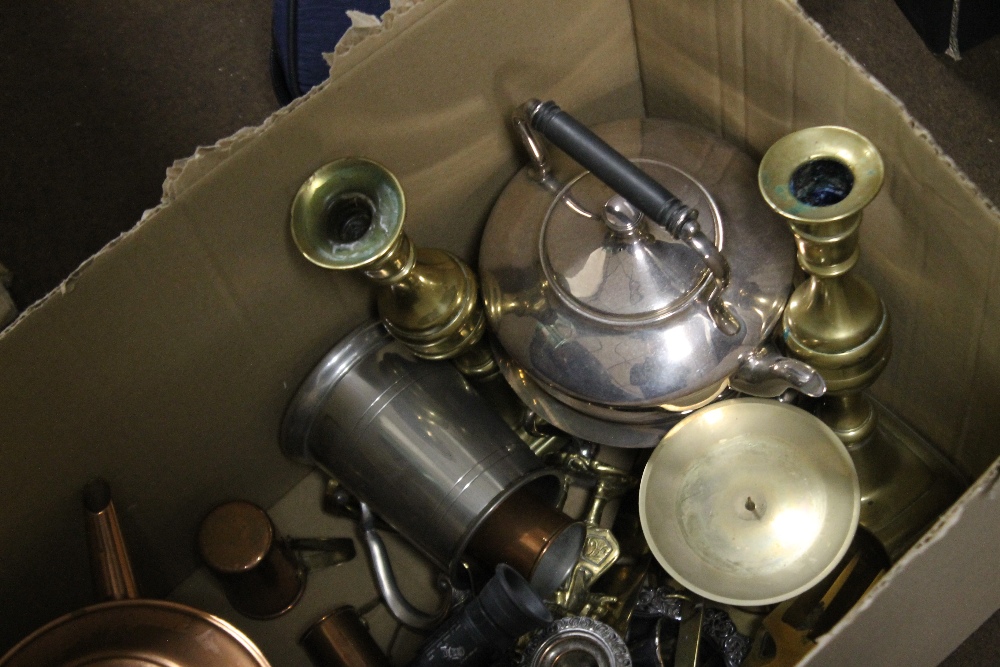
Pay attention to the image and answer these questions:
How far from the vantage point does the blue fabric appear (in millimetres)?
1171

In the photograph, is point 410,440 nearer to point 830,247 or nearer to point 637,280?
point 637,280

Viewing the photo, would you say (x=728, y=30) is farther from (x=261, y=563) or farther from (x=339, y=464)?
(x=261, y=563)

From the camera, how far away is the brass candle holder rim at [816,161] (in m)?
0.65

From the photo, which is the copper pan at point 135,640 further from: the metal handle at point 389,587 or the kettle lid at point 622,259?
the kettle lid at point 622,259

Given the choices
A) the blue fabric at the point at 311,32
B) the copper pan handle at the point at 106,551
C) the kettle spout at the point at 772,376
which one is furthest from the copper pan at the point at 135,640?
the blue fabric at the point at 311,32

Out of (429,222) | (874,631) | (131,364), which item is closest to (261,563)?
(131,364)

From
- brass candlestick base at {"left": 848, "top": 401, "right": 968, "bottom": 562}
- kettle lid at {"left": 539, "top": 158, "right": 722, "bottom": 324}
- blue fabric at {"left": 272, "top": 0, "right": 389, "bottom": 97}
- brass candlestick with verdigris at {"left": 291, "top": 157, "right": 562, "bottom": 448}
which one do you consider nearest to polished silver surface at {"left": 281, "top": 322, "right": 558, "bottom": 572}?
brass candlestick with verdigris at {"left": 291, "top": 157, "right": 562, "bottom": 448}

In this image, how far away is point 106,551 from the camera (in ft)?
2.53

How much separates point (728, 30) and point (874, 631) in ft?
1.43

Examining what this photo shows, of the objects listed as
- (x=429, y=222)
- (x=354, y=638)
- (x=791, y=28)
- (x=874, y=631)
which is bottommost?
(x=354, y=638)

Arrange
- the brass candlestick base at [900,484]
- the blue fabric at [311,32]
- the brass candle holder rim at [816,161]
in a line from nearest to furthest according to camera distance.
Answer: the brass candle holder rim at [816,161] < the brass candlestick base at [900,484] < the blue fabric at [311,32]

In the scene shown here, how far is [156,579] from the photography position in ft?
3.17

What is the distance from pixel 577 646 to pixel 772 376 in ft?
0.80

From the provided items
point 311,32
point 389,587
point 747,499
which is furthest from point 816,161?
point 311,32
